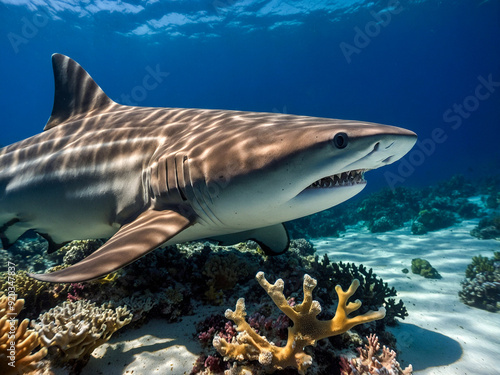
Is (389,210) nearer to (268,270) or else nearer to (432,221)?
(432,221)

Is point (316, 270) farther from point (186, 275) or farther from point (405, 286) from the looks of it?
point (405, 286)

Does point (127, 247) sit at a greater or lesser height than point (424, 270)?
greater

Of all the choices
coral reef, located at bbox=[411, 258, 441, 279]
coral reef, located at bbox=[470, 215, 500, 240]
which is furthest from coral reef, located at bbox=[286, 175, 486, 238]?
coral reef, located at bbox=[411, 258, 441, 279]

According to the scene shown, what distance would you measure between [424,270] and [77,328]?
7.20 m

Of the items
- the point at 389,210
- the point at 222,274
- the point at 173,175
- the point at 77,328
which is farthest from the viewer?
the point at 389,210

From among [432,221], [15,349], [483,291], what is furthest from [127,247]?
[432,221]

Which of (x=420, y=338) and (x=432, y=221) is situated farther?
(x=432, y=221)

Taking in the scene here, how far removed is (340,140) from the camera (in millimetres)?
1965

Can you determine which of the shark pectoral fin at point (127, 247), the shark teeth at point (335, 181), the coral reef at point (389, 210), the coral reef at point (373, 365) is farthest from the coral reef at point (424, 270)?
the coral reef at point (389, 210)

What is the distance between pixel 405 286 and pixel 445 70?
14269cm

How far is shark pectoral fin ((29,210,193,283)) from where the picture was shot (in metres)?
1.68

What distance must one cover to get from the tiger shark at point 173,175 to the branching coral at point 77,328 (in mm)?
578

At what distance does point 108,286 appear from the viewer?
124 inches

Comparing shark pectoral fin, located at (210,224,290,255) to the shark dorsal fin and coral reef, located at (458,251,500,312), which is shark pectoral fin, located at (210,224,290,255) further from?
coral reef, located at (458,251,500,312)
